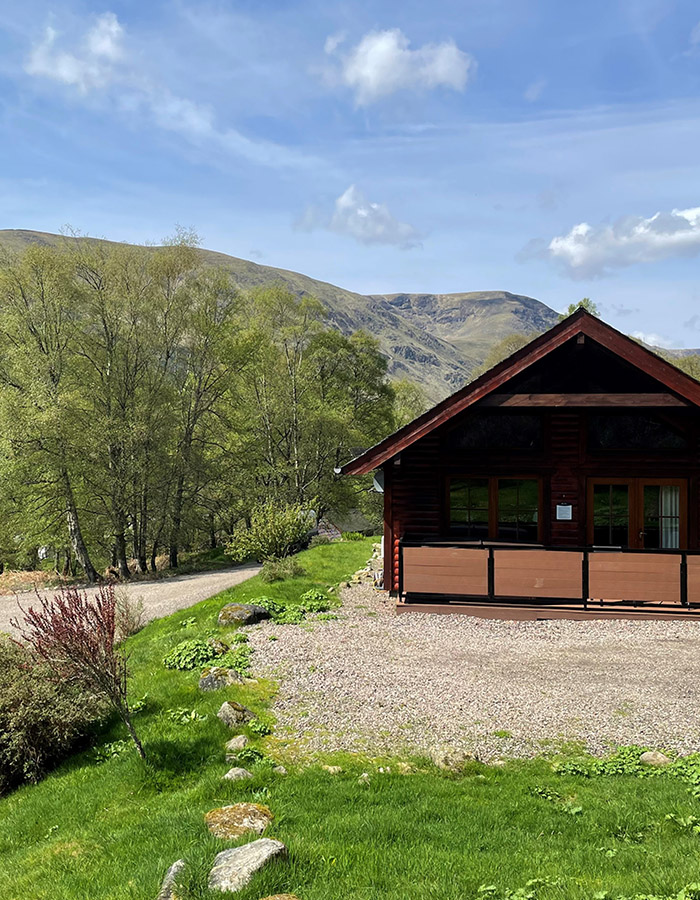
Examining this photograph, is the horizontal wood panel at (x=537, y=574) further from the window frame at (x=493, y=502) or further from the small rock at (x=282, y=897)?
the small rock at (x=282, y=897)

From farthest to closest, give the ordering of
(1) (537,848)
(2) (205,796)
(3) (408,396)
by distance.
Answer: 1. (3) (408,396)
2. (2) (205,796)
3. (1) (537,848)

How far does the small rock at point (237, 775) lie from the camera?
748 centimetres

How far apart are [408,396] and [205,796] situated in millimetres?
51890

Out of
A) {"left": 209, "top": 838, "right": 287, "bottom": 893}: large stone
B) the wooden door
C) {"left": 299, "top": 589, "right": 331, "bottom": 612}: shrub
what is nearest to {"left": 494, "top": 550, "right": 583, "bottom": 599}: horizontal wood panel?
the wooden door

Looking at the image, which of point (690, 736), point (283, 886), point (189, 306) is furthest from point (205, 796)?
point (189, 306)

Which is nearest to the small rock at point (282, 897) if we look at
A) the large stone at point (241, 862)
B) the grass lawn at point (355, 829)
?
the grass lawn at point (355, 829)

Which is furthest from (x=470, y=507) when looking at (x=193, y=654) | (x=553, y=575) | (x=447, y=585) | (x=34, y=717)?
(x=34, y=717)

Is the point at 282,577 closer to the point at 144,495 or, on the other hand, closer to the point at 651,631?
the point at 651,631

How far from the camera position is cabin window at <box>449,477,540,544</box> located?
16.8 meters

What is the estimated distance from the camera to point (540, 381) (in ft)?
54.1

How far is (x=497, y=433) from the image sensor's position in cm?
1688

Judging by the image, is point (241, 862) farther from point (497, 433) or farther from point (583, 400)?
point (583, 400)

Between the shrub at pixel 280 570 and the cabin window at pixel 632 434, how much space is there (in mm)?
9345

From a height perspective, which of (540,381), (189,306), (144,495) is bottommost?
(144,495)
